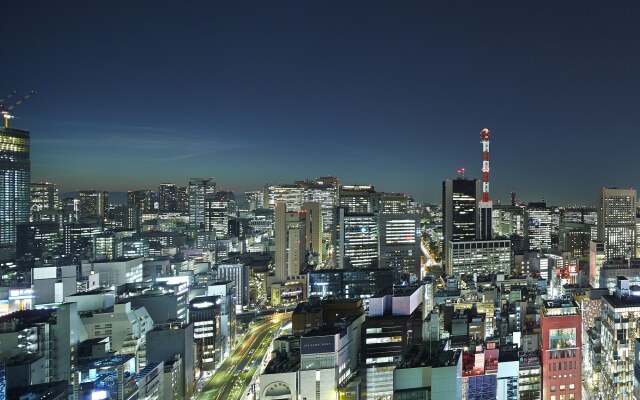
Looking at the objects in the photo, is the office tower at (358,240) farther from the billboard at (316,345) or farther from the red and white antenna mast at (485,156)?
the billboard at (316,345)

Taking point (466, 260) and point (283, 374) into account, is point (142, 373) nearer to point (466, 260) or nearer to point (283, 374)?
point (283, 374)

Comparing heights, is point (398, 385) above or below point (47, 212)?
below

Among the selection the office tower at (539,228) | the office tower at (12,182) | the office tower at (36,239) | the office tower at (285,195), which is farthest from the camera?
the office tower at (285,195)

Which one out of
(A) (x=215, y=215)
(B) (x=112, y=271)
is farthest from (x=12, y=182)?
(A) (x=215, y=215)

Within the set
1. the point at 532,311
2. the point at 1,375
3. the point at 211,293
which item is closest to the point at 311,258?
the point at 211,293

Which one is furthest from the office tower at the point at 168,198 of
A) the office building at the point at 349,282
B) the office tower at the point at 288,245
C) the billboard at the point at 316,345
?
the billboard at the point at 316,345

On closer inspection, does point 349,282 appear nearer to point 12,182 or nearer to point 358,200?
point 12,182
